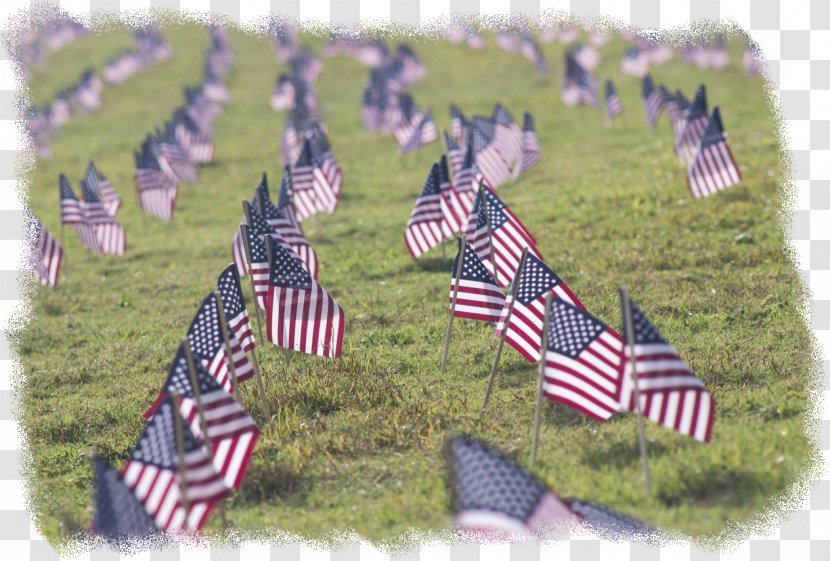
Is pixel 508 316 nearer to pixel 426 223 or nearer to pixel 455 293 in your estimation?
pixel 455 293

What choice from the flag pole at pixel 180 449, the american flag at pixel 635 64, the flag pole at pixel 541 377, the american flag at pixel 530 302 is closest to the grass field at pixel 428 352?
the flag pole at pixel 541 377

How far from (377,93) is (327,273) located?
22.8 m

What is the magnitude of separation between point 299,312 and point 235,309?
863mm

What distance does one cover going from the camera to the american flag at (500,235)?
1352 centimetres

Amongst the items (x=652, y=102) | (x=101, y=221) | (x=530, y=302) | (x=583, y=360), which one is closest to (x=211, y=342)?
(x=530, y=302)

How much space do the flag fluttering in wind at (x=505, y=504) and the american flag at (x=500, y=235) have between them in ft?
19.1

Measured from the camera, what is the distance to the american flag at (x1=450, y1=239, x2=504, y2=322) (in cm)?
1202

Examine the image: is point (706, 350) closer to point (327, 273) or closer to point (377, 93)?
point (327, 273)

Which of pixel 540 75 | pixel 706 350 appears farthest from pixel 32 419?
pixel 540 75

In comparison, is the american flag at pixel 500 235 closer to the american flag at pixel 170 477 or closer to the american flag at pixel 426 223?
the american flag at pixel 426 223

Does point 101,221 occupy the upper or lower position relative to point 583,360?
upper

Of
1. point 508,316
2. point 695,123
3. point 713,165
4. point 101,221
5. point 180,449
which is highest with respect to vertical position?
point 695,123

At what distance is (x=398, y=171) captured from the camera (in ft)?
98.7

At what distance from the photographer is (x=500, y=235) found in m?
13.6
